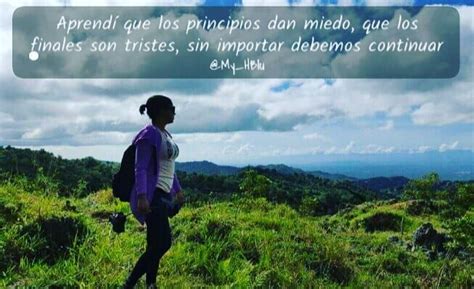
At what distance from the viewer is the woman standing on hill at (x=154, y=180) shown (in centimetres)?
494

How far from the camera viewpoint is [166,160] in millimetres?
5160

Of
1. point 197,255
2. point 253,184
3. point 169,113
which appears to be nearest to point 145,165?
point 169,113

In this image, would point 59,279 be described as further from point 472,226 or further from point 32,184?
point 472,226

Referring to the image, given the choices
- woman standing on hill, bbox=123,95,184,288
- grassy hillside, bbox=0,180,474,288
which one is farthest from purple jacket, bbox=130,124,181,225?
grassy hillside, bbox=0,180,474,288

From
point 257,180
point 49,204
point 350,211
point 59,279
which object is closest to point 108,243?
point 59,279

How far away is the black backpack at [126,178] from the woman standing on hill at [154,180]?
76mm

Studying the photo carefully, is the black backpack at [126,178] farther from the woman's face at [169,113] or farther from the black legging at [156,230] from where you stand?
the woman's face at [169,113]

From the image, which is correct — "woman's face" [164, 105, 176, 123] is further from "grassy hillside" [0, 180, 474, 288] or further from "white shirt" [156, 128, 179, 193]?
"grassy hillside" [0, 180, 474, 288]

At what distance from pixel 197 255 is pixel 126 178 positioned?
2.20 m

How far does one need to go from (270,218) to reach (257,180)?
9.41 m

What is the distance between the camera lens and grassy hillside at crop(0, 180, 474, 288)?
6.00m

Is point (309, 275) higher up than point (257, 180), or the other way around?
point (257, 180)

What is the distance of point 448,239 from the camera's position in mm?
12297

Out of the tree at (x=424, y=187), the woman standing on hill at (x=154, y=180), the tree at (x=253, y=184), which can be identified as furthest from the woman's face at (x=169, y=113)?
the tree at (x=424, y=187)
